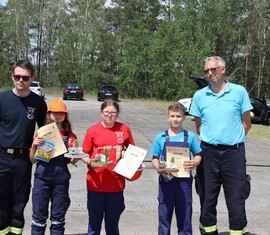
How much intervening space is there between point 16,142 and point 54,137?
37 centimetres

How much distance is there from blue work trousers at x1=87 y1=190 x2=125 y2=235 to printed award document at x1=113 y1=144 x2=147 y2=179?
0.29 metres

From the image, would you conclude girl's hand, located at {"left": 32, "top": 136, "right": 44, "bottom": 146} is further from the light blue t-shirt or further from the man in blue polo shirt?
the man in blue polo shirt

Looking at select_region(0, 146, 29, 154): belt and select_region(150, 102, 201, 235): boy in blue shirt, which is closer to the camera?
select_region(0, 146, 29, 154): belt

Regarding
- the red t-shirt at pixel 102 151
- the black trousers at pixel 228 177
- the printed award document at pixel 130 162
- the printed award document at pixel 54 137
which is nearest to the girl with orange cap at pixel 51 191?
the printed award document at pixel 54 137

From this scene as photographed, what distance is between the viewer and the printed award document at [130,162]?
398 centimetres

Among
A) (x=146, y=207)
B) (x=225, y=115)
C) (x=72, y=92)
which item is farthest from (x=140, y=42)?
(x=225, y=115)

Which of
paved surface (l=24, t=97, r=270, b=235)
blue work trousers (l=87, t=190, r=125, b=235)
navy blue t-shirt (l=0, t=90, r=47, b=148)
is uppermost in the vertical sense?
navy blue t-shirt (l=0, t=90, r=47, b=148)

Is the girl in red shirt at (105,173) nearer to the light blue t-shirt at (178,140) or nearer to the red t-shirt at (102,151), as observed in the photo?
the red t-shirt at (102,151)

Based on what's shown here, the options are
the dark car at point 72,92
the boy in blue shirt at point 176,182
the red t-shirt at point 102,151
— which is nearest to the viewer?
the red t-shirt at point 102,151

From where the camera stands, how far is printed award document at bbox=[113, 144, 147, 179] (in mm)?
3979

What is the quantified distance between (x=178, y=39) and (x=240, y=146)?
36.6 metres

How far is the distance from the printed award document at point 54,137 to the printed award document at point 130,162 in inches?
22.4

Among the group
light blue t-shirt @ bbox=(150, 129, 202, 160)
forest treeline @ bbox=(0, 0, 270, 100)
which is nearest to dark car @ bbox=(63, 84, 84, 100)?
forest treeline @ bbox=(0, 0, 270, 100)

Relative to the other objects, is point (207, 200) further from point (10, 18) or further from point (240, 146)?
point (10, 18)
